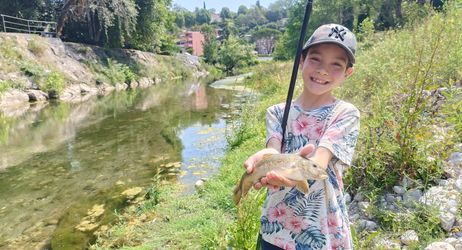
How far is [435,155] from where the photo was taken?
4.04 metres

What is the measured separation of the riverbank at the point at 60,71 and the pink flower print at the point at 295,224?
686 inches

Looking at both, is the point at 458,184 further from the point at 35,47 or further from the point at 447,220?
the point at 35,47

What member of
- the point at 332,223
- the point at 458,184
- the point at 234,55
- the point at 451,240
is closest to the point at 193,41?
the point at 234,55

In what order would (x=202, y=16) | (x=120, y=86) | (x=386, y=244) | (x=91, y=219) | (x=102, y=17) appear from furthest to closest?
(x=202, y=16), (x=102, y=17), (x=120, y=86), (x=91, y=219), (x=386, y=244)

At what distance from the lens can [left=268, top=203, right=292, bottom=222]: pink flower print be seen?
198cm

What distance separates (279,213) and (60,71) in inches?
1058

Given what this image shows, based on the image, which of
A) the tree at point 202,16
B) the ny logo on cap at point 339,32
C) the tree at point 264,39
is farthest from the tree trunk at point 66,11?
the tree at point 202,16

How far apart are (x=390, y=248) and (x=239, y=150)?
5378mm

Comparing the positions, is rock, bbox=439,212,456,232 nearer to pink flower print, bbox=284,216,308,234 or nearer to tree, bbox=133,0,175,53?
pink flower print, bbox=284,216,308,234

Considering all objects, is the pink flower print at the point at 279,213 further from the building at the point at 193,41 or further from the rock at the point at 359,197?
the building at the point at 193,41

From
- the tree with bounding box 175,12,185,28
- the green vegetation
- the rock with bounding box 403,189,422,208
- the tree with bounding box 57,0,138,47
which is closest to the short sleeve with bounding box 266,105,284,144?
the green vegetation

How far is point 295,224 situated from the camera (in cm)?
195

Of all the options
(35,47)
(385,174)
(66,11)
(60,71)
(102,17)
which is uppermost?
(66,11)

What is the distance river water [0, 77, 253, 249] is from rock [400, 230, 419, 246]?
4316 millimetres
